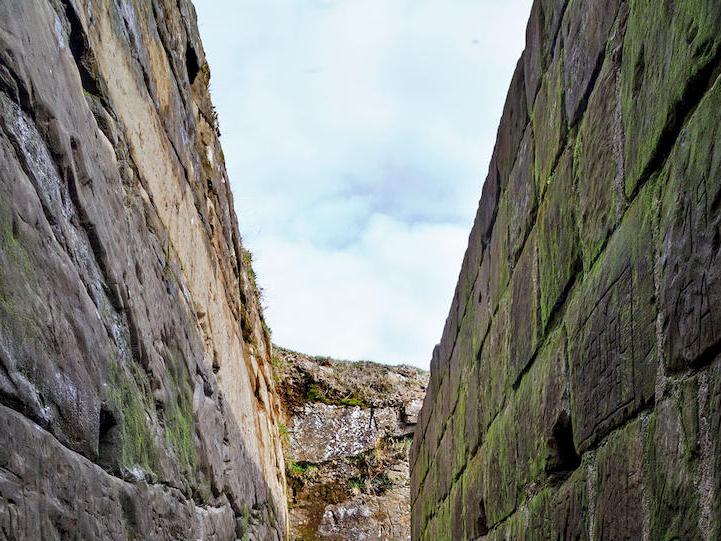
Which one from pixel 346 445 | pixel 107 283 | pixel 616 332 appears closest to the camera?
pixel 616 332

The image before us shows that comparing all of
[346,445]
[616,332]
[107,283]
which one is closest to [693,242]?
[616,332]

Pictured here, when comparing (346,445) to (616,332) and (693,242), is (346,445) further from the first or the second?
(693,242)

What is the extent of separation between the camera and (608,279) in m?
1.62

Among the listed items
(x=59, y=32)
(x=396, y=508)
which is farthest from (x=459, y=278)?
(x=396, y=508)

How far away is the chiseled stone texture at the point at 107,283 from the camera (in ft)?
5.55

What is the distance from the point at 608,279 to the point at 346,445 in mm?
10741

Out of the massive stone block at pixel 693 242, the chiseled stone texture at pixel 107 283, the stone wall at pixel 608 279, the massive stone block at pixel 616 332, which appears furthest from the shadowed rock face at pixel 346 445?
the massive stone block at pixel 693 242

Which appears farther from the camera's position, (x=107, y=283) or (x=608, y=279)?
(x=107, y=283)

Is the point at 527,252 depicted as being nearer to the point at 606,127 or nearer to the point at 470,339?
the point at 606,127

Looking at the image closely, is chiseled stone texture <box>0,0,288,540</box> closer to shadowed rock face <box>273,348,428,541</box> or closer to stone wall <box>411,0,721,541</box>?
stone wall <box>411,0,721,541</box>

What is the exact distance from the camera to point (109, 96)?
2740mm

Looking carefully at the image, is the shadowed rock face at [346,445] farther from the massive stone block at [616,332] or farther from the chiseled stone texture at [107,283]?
the massive stone block at [616,332]

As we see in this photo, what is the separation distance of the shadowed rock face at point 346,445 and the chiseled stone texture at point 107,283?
22.0 feet

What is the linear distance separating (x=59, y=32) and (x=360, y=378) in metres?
10.9
